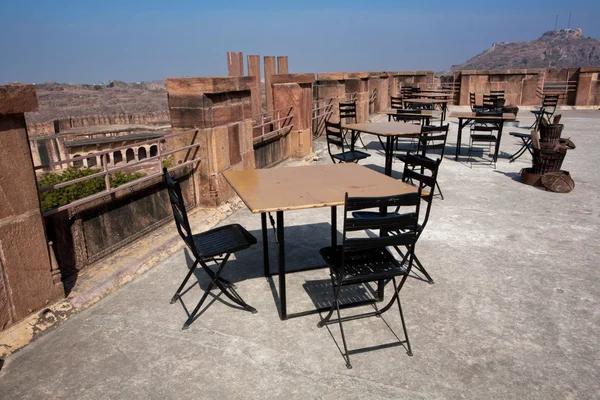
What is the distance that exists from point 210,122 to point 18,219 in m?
2.81

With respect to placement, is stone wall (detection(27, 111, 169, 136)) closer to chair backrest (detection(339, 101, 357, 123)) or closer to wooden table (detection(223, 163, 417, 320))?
chair backrest (detection(339, 101, 357, 123))

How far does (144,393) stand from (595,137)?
13058 millimetres

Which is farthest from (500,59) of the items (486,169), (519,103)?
(486,169)

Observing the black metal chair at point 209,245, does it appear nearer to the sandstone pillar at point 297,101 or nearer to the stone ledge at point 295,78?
the sandstone pillar at point 297,101

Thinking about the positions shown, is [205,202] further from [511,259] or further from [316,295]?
[511,259]

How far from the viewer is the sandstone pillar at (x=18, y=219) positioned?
2855 millimetres

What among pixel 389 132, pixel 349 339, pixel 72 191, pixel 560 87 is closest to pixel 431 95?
pixel 560 87

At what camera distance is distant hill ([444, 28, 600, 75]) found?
15338cm

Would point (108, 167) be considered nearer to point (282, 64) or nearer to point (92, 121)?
point (282, 64)

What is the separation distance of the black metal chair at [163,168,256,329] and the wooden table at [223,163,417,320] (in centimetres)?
29

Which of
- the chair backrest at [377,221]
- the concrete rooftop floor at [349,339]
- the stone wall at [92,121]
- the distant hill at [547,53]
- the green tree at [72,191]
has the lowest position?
the stone wall at [92,121]

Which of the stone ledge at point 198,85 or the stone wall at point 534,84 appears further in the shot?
the stone wall at point 534,84

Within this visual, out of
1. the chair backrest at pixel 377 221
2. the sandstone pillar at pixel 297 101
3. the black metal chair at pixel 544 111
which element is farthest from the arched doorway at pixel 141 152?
the chair backrest at pixel 377 221

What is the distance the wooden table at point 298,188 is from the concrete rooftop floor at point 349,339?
1.43 ft
